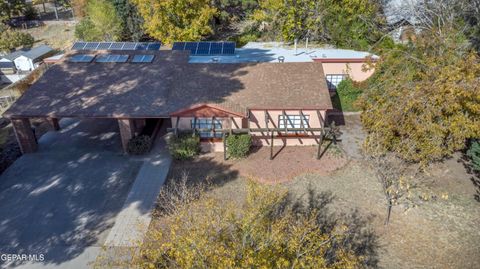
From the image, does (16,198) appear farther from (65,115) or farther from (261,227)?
(261,227)

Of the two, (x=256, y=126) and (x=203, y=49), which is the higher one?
(x=203, y=49)

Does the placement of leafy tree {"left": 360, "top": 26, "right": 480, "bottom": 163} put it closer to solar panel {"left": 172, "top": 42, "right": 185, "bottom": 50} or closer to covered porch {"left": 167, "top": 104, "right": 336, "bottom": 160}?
covered porch {"left": 167, "top": 104, "right": 336, "bottom": 160}

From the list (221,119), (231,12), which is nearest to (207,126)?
(221,119)

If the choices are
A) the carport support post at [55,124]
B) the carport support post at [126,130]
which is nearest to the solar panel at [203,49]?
the carport support post at [126,130]

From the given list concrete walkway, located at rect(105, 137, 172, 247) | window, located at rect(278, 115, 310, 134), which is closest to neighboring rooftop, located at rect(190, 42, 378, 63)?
window, located at rect(278, 115, 310, 134)

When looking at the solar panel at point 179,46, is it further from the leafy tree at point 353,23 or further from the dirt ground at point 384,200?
the leafy tree at point 353,23

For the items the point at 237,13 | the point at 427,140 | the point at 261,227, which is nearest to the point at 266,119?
the point at 427,140

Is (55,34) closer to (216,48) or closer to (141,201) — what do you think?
(216,48)
